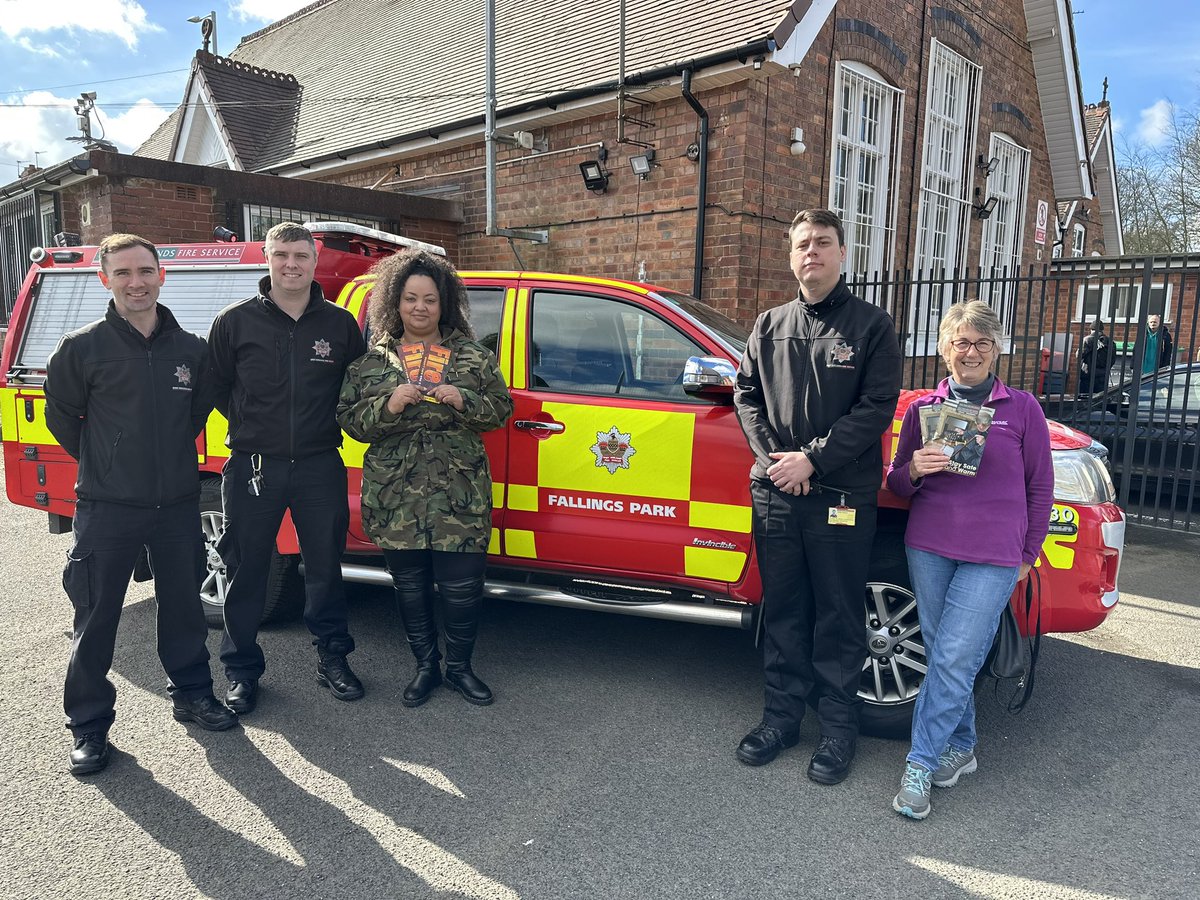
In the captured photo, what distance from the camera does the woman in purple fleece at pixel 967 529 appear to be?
2.92 metres

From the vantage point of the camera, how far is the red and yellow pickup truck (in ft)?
11.6

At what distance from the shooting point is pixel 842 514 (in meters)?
3.15

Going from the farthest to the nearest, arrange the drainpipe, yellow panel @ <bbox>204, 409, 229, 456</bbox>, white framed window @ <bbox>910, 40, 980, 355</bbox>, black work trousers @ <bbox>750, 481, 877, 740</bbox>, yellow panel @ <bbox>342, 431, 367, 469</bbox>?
white framed window @ <bbox>910, 40, 980, 355</bbox>, the drainpipe, yellow panel @ <bbox>204, 409, 229, 456</bbox>, yellow panel @ <bbox>342, 431, 367, 469</bbox>, black work trousers @ <bbox>750, 481, 877, 740</bbox>

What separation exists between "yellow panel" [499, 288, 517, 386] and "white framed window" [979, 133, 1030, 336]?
10539 millimetres

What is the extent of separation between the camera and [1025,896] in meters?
2.59

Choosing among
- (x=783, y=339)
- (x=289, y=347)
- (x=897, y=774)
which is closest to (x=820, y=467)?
(x=783, y=339)

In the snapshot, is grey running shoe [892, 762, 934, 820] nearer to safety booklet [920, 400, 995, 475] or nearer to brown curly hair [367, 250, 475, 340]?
safety booklet [920, 400, 995, 475]

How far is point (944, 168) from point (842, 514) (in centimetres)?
1027

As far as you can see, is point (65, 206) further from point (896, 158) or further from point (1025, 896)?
point (1025, 896)

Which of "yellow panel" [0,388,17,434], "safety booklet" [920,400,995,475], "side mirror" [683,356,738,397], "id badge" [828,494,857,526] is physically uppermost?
"side mirror" [683,356,738,397]

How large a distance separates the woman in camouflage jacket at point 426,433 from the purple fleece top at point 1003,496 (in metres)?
1.83

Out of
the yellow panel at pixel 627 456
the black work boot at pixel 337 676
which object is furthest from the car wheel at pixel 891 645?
the black work boot at pixel 337 676

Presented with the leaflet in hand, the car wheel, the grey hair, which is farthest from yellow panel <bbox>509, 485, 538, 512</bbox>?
the grey hair

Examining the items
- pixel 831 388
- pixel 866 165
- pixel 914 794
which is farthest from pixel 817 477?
pixel 866 165
